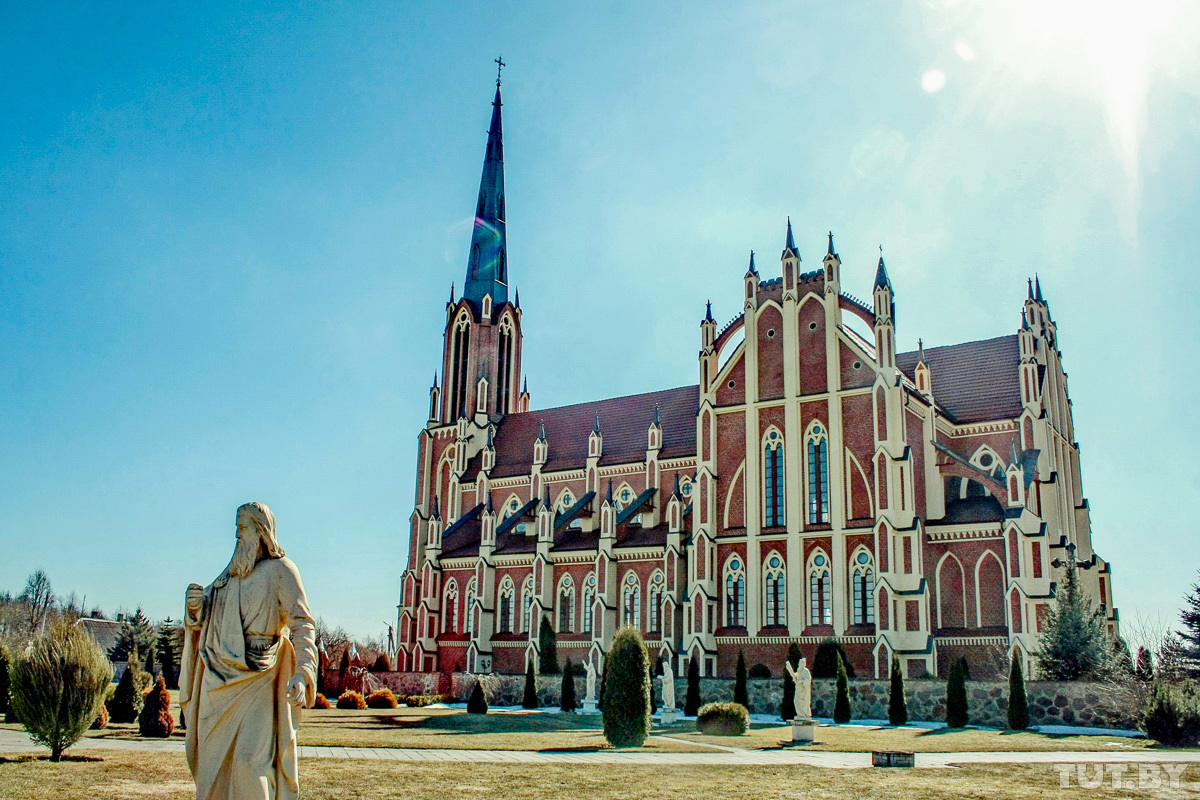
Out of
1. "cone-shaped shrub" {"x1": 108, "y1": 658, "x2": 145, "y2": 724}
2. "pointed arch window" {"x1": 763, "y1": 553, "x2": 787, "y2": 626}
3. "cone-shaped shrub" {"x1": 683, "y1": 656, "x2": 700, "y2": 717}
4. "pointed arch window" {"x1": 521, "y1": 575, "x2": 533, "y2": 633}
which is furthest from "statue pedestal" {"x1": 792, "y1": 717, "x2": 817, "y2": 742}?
"pointed arch window" {"x1": 521, "y1": 575, "x2": 533, "y2": 633}

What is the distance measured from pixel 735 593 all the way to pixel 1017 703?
15802 mm

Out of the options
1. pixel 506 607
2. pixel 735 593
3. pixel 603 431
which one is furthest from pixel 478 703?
pixel 603 431

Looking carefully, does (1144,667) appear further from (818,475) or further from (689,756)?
(689,756)

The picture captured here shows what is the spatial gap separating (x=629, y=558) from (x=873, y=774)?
1234 inches

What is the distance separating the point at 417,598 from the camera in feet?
182

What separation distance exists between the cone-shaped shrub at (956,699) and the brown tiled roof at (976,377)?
15.3m

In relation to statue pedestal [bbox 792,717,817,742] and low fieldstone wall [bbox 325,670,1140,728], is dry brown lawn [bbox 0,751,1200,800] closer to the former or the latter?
statue pedestal [bbox 792,717,817,742]

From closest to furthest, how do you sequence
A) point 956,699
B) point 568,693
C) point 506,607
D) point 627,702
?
1. point 627,702
2. point 956,699
3. point 568,693
4. point 506,607

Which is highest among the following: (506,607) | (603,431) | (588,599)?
(603,431)

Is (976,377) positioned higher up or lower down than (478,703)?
higher up

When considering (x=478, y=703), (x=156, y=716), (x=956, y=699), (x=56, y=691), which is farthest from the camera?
(x=478, y=703)

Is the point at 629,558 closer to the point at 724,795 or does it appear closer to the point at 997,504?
the point at 997,504

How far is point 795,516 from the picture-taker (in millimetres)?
43531

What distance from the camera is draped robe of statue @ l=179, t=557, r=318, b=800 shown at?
7.47 m
